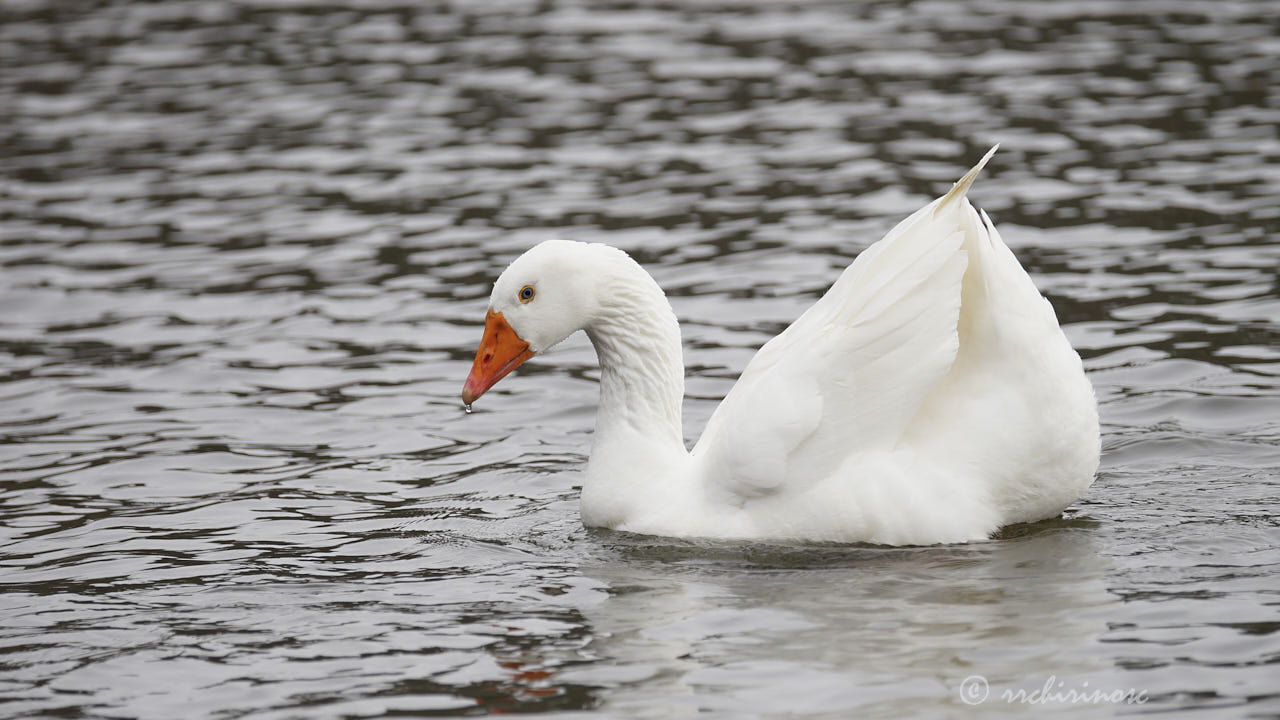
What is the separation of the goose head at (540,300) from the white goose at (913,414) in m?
0.97

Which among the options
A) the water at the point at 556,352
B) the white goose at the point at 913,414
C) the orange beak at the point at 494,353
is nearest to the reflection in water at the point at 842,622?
the water at the point at 556,352

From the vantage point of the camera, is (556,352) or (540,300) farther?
(556,352)

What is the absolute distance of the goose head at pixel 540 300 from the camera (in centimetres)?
782

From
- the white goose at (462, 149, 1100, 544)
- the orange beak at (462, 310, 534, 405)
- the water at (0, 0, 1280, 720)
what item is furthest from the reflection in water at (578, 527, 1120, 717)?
the orange beak at (462, 310, 534, 405)

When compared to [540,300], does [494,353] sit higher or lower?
lower

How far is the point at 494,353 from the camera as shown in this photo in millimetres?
7988

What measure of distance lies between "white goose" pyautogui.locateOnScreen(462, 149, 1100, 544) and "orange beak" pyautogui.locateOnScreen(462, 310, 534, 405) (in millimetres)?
1096

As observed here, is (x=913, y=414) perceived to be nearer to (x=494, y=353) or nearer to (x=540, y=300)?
(x=540, y=300)

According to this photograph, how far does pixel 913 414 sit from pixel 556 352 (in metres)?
4.89

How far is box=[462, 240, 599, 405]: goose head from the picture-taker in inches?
308

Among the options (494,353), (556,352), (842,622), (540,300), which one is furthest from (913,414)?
(556,352)

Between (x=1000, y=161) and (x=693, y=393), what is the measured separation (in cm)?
561

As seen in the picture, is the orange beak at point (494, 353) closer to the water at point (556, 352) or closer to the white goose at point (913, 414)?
the water at point (556, 352)

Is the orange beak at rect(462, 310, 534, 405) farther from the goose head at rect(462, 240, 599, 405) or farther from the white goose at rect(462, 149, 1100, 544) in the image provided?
the white goose at rect(462, 149, 1100, 544)
